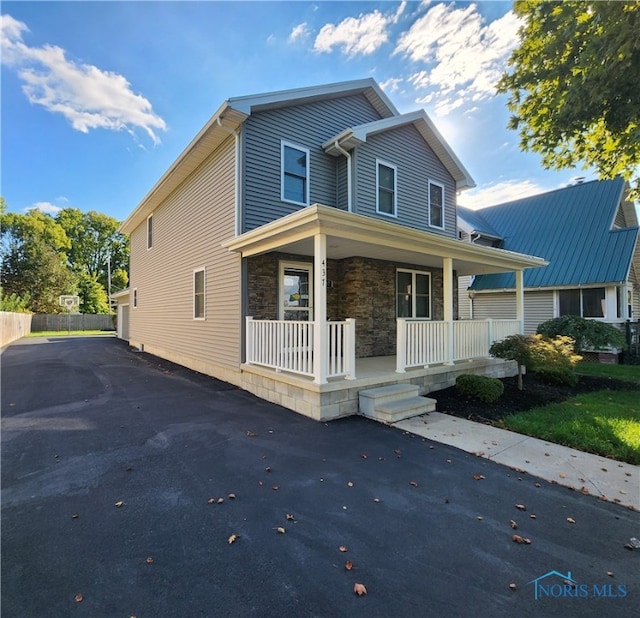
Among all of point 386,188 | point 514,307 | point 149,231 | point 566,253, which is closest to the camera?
point 386,188

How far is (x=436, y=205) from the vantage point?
11414 millimetres

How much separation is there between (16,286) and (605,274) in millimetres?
44857

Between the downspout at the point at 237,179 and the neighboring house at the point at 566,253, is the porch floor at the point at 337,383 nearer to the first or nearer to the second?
the downspout at the point at 237,179

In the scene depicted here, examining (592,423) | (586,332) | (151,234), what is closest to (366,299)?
(592,423)

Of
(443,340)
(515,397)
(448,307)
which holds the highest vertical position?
(448,307)

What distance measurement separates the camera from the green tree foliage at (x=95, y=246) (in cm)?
4272

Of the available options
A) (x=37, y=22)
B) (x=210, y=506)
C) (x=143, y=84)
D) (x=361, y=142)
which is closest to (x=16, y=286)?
(x=143, y=84)

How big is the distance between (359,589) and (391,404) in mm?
3959

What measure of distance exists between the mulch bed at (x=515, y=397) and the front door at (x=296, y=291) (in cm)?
363

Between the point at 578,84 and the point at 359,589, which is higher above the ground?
the point at 578,84

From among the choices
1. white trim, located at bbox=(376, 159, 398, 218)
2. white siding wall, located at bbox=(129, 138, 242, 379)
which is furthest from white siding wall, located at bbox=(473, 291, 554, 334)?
white siding wall, located at bbox=(129, 138, 242, 379)

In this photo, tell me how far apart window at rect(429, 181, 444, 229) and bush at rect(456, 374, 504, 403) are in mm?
5839

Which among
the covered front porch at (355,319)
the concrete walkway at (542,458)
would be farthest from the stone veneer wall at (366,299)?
the concrete walkway at (542,458)

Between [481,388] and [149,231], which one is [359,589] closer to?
[481,388]
